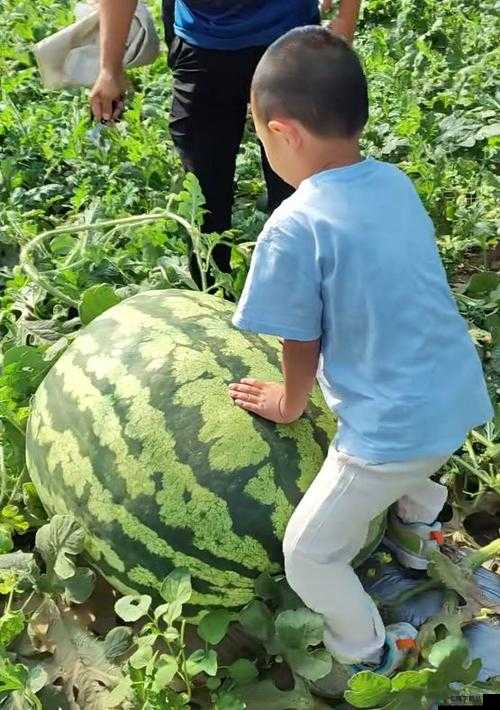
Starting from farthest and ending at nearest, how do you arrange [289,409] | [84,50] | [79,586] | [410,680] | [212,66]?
[84,50], [212,66], [79,586], [289,409], [410,680]

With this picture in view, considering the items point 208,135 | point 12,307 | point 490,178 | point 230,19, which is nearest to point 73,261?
point 12,307

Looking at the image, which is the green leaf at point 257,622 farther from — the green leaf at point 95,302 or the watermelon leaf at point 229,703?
the green leaf at point 95,302

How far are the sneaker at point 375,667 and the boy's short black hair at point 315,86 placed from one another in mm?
890

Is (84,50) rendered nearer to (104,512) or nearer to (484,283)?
(484,283)

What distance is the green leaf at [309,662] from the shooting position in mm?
1624

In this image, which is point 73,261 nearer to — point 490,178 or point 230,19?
point 230,19

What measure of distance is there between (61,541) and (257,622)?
1.23 ft

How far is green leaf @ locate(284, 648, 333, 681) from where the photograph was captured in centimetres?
162

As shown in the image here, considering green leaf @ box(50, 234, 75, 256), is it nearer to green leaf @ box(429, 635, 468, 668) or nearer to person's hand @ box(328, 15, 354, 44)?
person's hand @ box(328, 15, 354, 44)

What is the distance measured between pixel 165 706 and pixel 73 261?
4.14 feet

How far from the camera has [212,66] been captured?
2.32 metres

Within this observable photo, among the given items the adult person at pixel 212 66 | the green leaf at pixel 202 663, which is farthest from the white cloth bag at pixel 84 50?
the green leaf at pixel 202 663

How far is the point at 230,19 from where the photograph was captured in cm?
224

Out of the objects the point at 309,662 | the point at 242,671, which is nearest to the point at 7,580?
the point at 242,671
